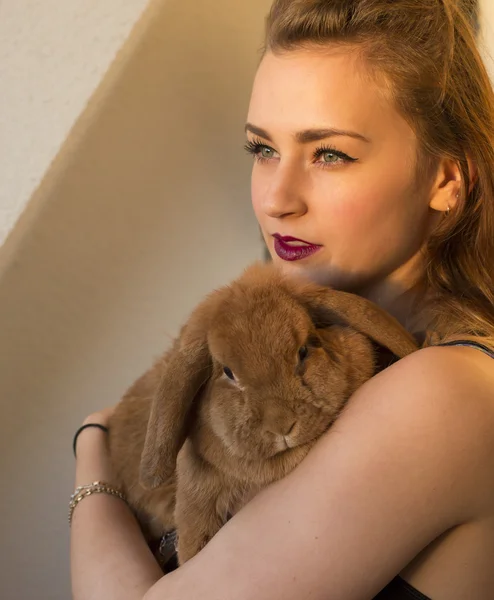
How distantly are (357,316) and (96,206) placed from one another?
106 cm

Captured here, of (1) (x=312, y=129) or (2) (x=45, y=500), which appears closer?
(1) (x=312, y=129)

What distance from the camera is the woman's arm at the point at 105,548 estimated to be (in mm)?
924

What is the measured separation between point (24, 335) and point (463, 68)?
1185mm

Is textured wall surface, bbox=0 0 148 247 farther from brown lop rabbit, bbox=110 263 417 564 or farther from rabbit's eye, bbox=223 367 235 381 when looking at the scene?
rabbit's eye, bbox=223 367 235 381

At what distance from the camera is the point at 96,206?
164cm

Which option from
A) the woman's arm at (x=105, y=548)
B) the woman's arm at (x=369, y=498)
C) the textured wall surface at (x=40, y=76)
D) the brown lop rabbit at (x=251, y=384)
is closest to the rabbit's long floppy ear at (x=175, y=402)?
the brown lop rabbit at (x=251, y=384)

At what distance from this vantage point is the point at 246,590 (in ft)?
2.33

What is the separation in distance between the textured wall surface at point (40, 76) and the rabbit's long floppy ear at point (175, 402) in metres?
0.75

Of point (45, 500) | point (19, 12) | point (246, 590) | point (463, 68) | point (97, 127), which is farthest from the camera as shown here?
point (45, 500)

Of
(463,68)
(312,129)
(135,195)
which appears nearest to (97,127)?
(135,195)

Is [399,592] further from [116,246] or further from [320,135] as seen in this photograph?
[116,246]

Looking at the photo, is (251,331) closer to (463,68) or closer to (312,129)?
(312,129)

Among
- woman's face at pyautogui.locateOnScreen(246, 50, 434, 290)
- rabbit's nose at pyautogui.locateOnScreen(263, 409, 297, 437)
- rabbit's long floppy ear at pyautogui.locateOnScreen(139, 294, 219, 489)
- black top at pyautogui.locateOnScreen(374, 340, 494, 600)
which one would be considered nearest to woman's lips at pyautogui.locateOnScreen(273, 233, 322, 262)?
woman's face at pyautogui.locateOnScreen(246, 50, 434, 290)

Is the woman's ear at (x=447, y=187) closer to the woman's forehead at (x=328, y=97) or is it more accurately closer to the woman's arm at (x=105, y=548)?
the woman's forehead at (x=328, y=97)
